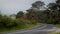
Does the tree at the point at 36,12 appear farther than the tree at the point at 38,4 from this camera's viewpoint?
No

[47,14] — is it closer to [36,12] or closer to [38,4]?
[36,12]

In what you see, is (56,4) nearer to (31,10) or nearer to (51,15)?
(51,15)

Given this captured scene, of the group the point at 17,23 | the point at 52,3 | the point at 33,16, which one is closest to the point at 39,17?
the point at 33,16

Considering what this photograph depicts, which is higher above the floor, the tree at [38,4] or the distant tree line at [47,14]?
the tree at [38,4]

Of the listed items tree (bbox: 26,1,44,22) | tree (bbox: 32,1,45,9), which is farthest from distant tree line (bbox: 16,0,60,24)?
tree (bbox: 32,1,45,9)

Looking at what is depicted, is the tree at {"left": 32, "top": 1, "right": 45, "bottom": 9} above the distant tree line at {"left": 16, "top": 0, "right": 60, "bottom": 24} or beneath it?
above

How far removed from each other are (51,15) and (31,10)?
23.8 ft

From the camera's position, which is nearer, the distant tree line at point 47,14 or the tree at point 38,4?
the distant tree line at point 47,14

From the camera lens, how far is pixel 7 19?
91.4 ft

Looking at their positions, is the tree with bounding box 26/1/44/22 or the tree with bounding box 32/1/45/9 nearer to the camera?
the tree with bounding box 26/1/44/22

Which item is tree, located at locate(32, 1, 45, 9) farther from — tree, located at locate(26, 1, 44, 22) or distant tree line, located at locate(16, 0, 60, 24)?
distant tree line, located at locate(16, 0, 60, 24)

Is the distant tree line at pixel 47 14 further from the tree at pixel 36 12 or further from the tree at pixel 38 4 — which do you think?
the tree at pixel 38 4

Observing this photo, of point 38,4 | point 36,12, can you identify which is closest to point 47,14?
point 36,12

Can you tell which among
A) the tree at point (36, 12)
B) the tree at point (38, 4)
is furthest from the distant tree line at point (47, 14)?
the tree at point (38, 4)
